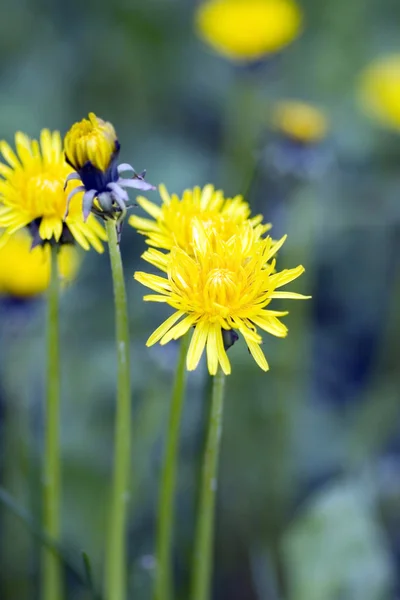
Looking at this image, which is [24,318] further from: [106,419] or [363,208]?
[363,208]

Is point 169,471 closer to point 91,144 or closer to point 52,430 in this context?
point 52,430

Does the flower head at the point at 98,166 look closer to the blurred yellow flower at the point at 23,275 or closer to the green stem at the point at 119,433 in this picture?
the green stem at the point at 119,433

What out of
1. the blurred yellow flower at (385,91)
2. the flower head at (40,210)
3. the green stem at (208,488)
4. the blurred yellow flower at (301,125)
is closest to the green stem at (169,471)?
the green stem at (208,488)

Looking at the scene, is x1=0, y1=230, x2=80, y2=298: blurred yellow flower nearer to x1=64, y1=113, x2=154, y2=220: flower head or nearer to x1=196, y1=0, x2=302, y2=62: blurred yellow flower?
x1=64, y1=113, x2=154, y2=220: flower head

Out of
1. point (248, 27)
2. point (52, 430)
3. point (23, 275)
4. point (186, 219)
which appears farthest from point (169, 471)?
point (248, 27)

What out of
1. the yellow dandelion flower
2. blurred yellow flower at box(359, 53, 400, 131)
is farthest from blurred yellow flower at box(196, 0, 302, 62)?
the yellow dandelion flower
